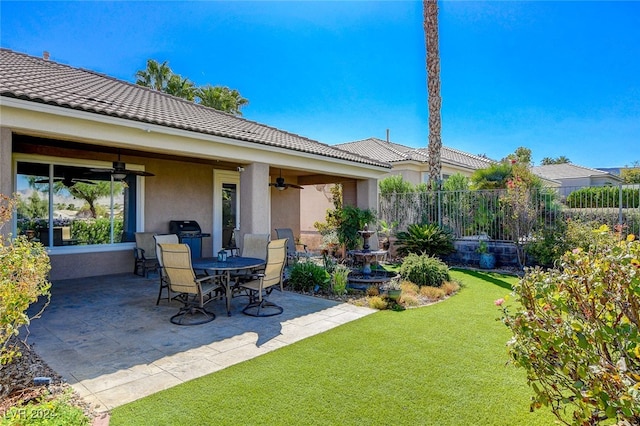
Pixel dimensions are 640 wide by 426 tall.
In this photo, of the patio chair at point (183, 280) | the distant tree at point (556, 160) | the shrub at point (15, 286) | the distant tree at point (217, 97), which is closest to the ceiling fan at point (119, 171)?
the patio chair at point (183, 280)

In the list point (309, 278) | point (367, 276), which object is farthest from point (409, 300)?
point (309, 278)

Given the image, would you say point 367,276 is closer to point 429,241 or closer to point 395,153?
point 429,241

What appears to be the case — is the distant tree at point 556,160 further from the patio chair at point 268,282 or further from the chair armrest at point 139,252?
the chair armrest at point 139,252

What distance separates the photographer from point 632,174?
37188 millimetres

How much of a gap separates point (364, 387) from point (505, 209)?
11634 millimetres

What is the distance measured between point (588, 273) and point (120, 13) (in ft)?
49.3

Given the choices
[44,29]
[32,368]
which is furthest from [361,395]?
[44,29]

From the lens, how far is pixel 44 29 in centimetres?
1229

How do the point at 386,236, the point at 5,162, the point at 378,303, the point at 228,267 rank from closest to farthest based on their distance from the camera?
the point at 5,162 < the point at 228,267 < the point at 378,303 < the point at 386,236

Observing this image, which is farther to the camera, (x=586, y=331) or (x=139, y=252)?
(x=139, y=252)

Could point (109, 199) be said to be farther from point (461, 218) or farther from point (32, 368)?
point (461, 218)

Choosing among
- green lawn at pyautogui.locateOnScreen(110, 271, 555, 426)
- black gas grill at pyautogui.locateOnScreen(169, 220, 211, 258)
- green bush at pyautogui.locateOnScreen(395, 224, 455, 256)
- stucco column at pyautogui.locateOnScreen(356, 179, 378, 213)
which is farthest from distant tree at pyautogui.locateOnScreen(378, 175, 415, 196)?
green lawn at pyautogui.locateOnScreen(110, 271, 555, 426)

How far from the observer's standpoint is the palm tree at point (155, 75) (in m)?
30.1

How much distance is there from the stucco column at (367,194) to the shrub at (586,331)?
12754 mm
